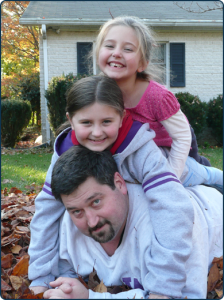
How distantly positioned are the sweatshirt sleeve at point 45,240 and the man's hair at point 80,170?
319mm

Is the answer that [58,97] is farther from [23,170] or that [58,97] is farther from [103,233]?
[103,233]

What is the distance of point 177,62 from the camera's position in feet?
39.9

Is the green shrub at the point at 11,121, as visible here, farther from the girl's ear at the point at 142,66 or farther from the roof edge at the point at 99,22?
the girl's ear at the point at 142,66

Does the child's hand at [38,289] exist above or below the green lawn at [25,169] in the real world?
below

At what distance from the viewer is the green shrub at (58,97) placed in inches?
407

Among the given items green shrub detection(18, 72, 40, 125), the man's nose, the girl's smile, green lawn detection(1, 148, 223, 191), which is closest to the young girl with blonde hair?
the girl's smile

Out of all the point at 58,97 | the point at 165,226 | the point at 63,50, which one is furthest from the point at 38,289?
the point at 63,50

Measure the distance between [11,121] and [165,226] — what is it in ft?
36.3

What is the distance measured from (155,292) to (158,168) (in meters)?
0.77

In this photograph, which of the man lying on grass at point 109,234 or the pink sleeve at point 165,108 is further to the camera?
the pink sleeve at point 165,108

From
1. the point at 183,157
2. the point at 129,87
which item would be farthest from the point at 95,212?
the point at 129,87

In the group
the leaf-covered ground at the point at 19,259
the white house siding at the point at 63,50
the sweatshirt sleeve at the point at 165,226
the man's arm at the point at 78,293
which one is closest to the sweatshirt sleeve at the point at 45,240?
the leaf-covered ground at the point at 19,259

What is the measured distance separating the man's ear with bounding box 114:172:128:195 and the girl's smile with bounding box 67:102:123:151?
0.71 feet

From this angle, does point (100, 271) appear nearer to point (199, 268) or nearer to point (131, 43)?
point (199, 268)
